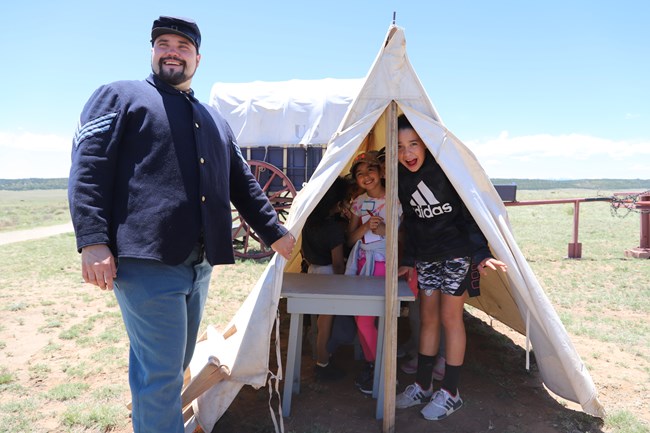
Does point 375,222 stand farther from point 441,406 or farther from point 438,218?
point 441,406

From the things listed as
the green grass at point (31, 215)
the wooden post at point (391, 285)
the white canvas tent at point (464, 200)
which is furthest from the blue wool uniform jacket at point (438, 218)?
the green grass at point (31, 215)

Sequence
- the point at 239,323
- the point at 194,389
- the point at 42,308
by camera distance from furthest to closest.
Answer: the point at 42,308 → the point at 239,323 → the point at 194,389

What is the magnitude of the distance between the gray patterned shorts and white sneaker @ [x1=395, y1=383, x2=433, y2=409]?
67 centimetres

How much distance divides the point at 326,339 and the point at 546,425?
61.1 inches

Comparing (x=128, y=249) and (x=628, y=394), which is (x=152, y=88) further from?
(x=628, y=394)

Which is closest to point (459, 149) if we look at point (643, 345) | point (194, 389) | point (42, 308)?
point (194, 389)

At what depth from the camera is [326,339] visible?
367 cm

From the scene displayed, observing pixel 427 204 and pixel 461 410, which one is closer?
pixel 427 204

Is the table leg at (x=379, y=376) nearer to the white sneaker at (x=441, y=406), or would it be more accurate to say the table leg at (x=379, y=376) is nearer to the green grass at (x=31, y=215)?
the white sneaker at (x=441, y=406)

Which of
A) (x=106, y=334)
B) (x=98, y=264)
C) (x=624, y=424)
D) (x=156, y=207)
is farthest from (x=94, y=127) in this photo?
(x=106, y=334)

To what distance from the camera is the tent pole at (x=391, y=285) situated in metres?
2.86

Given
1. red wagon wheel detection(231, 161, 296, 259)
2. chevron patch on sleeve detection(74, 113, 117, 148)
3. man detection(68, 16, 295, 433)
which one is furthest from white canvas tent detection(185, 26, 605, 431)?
red wagon wheel detection(231, 161, 296, 259)

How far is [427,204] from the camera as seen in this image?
3.10 meters

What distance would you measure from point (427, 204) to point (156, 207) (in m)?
1.75
